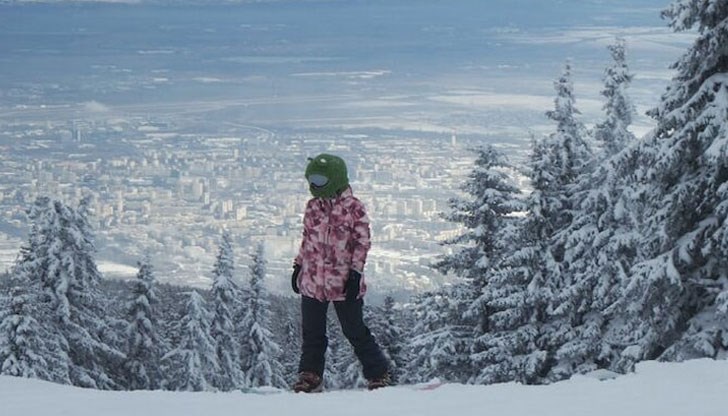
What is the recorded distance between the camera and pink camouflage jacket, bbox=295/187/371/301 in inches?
384

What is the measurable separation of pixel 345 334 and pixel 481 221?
1269 centimetres

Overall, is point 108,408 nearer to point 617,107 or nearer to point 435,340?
point 435,340

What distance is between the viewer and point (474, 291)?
22.7 m

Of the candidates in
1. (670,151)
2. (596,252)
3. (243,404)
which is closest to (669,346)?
(670,151)

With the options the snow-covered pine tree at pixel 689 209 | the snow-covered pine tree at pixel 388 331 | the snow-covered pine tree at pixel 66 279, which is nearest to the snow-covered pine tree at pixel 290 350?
the snow-covered pine tree at pixel 388 331

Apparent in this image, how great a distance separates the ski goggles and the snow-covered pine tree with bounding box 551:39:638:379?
10.6 metres

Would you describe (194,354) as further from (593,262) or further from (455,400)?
(455,400)

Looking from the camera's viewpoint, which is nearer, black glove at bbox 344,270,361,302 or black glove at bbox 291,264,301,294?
black glove at bbox 344,270,361,302

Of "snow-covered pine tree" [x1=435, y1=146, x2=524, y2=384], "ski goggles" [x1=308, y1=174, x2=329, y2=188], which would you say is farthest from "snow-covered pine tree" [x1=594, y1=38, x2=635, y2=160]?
"ski goggles" [x1=308, y1=174, x2=329, y2=188]

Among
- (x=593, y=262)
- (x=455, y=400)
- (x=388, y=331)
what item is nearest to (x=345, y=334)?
(x=455, y=400)

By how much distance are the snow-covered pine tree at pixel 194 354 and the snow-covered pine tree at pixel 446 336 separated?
11593 millimetres

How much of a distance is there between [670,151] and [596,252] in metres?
6.54

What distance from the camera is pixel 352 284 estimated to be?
9789mm

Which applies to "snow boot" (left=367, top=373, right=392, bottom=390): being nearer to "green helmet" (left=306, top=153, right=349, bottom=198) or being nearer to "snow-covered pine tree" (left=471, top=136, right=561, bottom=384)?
"green helmet" (left=306, top=153, right=349, bottom=198)
